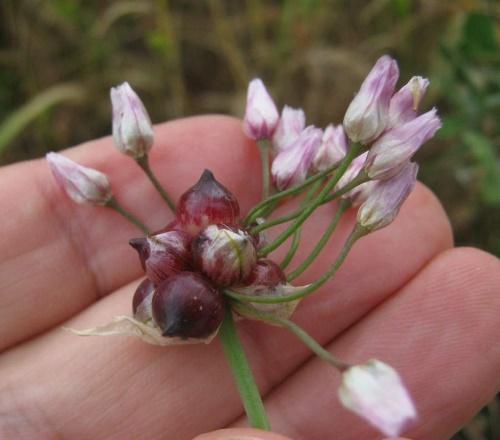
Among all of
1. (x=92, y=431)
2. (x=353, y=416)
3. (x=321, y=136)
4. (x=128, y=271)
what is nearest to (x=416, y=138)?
(x=321, y=136)

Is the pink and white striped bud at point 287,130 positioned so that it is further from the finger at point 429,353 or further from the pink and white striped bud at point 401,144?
the finger at point 429,353

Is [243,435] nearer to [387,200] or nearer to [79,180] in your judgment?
[387,200]

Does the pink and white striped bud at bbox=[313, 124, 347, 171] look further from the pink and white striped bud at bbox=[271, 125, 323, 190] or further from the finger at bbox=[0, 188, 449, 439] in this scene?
the finger at bbox=[0, 188, 449, 439]

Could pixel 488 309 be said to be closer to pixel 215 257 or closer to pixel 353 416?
pixel 353 416

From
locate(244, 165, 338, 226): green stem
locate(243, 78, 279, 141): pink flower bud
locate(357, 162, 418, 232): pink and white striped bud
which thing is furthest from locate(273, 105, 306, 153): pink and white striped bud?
locate(357, 162, 418, 232): pink and white striped bud

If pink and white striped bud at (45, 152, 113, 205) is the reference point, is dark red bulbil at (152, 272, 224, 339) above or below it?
below

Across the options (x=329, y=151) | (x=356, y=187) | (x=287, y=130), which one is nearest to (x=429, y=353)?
(x=356, y=187)
